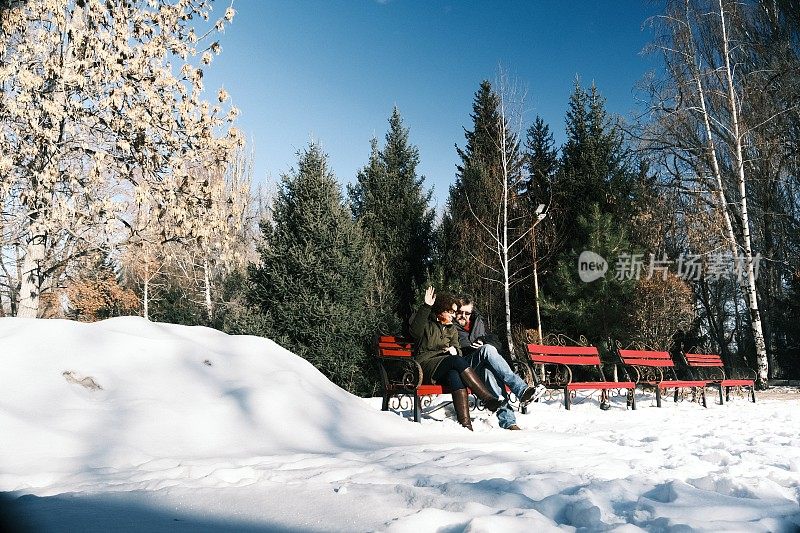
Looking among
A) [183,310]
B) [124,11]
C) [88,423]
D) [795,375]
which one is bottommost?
[795,375]

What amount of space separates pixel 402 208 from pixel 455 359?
14939 mm

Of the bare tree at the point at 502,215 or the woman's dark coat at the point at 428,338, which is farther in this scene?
the bare tree at the point at 502,215

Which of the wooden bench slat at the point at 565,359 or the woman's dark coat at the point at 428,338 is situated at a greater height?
the woman's dark coat at the point at 428,338

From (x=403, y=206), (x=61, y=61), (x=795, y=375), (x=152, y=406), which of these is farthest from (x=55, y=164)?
(x=795, y=375)

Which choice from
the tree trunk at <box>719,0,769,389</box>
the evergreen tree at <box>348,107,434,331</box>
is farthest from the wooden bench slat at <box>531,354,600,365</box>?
the evergreen tree at <box>348,107,434,331</box>

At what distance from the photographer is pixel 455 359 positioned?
579 centimetres

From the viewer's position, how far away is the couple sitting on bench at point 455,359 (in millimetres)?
5742

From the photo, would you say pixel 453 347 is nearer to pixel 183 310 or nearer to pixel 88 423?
pixel 88 423

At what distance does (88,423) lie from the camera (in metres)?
3.77

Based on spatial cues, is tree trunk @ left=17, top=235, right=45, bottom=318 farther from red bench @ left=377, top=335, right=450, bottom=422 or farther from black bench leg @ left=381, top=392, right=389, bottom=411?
black bench leg @ left=381, top=392, right=389, bottom=411

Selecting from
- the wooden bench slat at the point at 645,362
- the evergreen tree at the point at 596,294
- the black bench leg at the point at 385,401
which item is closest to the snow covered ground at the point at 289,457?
the black bench leg at the point at 385,401

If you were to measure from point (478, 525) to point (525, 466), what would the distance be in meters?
1.46

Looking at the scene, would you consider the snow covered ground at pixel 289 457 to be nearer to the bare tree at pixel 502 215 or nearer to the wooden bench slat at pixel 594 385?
the wooden bench slat at pixel 594 385

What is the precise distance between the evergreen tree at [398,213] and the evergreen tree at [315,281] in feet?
15.0
